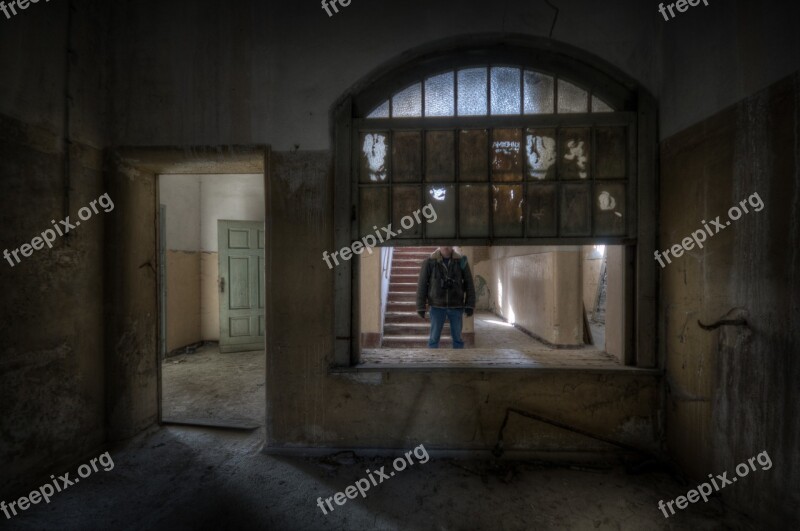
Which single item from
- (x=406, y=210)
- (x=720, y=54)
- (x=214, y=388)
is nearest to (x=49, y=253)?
(x=214, y=388)

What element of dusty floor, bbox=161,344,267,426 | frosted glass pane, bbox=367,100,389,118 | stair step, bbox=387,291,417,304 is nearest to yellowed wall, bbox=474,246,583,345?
stair step, bbox=387,291,417,304

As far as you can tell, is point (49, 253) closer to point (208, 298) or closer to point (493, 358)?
point (493, 358)

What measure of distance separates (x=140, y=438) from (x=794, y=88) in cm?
501

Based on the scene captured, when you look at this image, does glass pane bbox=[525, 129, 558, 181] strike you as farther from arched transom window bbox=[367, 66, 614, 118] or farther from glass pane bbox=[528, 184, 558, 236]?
arched transom window bbox=[367, 66, 614, 118]

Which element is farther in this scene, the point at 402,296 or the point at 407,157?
the point at 402,296

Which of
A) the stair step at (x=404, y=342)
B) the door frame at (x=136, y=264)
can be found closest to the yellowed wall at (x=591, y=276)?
the stair step at (x=404, y=342)

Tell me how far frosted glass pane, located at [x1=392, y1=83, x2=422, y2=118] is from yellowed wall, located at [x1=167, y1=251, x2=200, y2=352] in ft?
15.8

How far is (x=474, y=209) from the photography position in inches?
107

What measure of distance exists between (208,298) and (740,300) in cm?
703

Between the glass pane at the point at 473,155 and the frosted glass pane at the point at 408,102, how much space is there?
436mm

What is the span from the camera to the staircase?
5566 millimetres

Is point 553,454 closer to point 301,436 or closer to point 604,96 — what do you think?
point 301,436

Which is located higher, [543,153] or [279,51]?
[279,51]

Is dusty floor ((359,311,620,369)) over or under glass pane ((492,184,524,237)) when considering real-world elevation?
under
